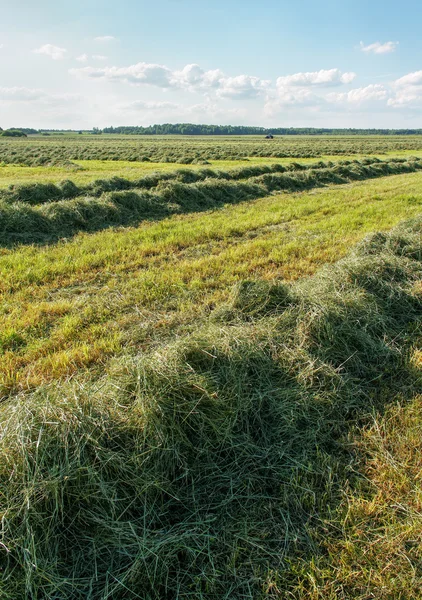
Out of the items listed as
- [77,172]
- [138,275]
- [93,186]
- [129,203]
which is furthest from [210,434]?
[77,172]

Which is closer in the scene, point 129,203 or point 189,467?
point 189,467

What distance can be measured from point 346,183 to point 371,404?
18.9 m

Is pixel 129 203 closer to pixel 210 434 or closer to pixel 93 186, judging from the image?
pixel 93 186

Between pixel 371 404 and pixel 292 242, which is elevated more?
pixel 292 242

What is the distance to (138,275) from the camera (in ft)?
19.8

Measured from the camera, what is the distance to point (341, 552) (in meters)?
2.03

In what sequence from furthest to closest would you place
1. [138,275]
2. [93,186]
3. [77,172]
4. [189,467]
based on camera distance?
[77,172] < [93,186] < [138,275] < [189,467]

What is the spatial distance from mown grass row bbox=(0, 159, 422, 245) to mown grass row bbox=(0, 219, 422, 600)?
6.40 m

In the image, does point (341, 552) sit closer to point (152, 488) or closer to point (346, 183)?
point (152, 488)

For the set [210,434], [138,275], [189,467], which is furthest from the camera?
[138,275]

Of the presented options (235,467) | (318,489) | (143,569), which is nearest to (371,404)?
(318,489)

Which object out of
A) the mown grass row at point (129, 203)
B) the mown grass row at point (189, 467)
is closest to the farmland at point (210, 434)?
the mown grass row at point (189, 467)

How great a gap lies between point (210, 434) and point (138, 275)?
385 cm

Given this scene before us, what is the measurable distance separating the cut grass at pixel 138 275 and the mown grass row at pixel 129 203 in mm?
1008
